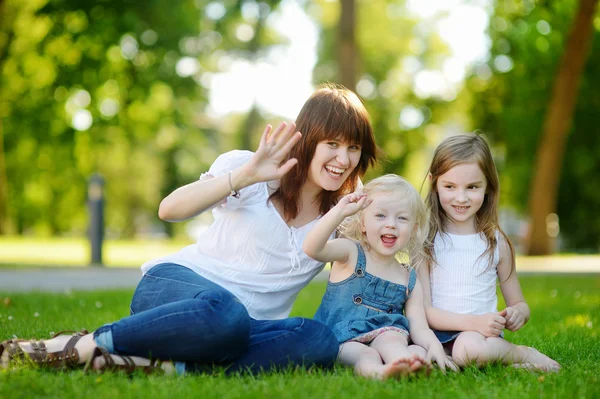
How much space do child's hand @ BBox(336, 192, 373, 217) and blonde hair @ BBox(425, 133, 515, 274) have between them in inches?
29.4

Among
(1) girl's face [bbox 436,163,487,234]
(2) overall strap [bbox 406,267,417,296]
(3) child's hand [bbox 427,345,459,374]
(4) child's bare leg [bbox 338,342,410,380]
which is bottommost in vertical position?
(3) child's hand [bbox 427,345,459,374]

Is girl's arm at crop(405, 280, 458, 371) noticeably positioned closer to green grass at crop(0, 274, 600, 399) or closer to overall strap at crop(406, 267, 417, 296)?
overall strap at crop(406, 267, 417, 296)

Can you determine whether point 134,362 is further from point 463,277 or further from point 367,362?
point 463,277

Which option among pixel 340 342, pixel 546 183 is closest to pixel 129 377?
pixel 340 342

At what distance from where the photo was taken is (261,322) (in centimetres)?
387

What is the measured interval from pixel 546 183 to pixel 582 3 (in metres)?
4.37

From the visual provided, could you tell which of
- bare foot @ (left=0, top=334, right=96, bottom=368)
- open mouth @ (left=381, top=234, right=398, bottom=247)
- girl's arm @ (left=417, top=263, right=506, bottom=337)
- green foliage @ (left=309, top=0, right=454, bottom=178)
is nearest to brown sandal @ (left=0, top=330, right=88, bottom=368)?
bare foot @ (left=0, top=334, right=96, bottom=368)

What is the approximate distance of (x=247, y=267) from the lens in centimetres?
396

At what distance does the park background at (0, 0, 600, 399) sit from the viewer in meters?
3.77

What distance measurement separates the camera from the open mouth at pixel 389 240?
394cm

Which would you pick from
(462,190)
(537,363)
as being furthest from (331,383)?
(462,190)

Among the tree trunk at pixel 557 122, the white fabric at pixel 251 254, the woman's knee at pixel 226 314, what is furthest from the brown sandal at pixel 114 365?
the tree trunk at pixel 557 122

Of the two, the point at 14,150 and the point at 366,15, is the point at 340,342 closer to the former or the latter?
the point at 14,150

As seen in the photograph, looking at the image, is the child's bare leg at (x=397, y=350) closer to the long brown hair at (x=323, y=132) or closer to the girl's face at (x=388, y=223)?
the girl's face at (x=388, y=223)
